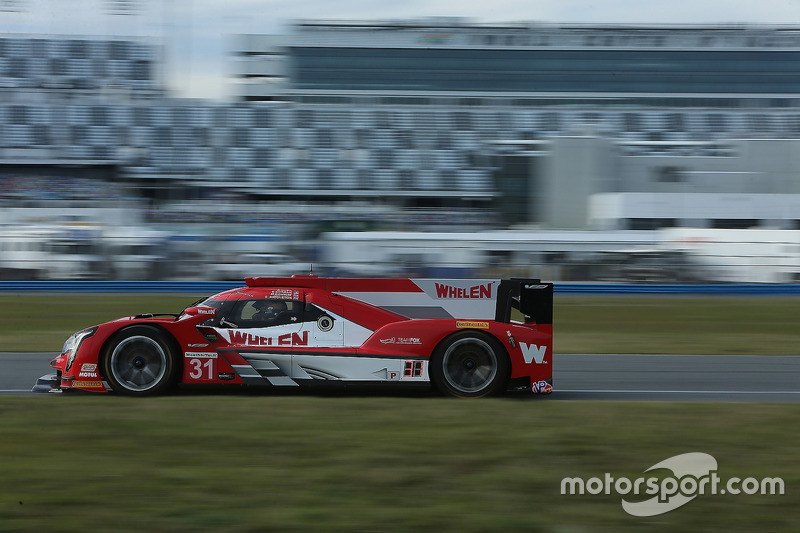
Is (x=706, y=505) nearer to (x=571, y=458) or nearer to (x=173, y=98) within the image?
(x=571, y=458)

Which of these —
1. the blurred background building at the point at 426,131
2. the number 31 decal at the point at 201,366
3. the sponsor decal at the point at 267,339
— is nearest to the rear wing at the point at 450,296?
the sponsor decal at the point at 267,339

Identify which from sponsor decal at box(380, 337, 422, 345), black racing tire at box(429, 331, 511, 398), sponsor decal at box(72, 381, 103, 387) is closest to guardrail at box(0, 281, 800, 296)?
sponsor decal at box(72, 381, 103, 387)

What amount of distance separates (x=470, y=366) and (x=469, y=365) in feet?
0.04

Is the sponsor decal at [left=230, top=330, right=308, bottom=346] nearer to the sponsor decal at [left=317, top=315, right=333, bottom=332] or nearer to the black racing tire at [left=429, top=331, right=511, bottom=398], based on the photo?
the sponsor decal at [left=317, top=315, right=333, bottom=332]

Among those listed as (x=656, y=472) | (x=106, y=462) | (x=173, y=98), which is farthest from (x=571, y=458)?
(x=173, y=98)

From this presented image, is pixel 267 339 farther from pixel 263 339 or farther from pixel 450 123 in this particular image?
pixel 450 123

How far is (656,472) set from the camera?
4656 mm

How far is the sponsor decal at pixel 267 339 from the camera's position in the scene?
23.7 ft

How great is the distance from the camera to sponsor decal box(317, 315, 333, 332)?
7.33m

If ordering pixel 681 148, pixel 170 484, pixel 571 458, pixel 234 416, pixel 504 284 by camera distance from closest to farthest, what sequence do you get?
pixel 170 484, pixel 571 458, pixel 234 416, pixel 504 284, pixel 681 148

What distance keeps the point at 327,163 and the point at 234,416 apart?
35.0 m

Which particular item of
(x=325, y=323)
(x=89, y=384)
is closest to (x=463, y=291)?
(x=325, y=323)

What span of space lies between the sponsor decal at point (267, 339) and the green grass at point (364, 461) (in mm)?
478

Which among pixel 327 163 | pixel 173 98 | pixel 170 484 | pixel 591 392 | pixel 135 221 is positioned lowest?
pixel 170 484
